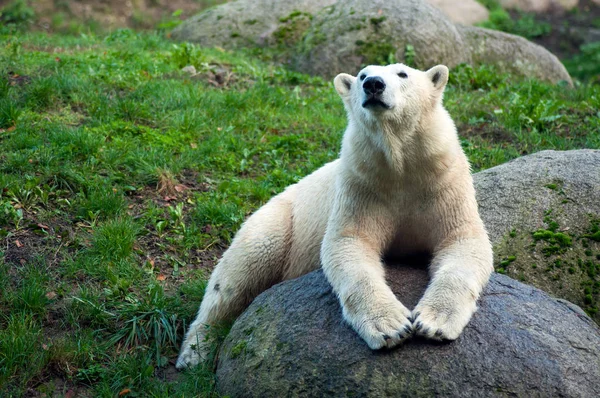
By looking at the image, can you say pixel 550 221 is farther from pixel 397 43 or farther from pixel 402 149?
pixel 397 43

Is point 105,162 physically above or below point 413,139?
below

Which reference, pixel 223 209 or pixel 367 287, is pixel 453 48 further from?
pixel 367 287

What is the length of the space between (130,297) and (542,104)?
5826mm

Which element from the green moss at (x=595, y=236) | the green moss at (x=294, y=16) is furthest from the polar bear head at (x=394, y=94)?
the green moss at (x=294, y=16)

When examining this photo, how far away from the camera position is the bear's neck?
15.0 feet

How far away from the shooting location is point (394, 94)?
4.48 m

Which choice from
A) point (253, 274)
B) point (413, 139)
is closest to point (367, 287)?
point (413, 139)

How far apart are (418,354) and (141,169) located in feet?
14.2

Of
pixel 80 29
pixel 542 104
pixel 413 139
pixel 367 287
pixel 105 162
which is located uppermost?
pixel 413 139

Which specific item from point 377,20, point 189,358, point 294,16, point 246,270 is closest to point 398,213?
point 246,270

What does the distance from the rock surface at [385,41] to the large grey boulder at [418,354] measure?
7222 mm

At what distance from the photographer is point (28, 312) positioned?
5.27 meters

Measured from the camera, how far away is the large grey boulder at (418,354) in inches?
146

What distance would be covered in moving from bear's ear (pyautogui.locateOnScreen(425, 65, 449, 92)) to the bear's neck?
1.12ft
